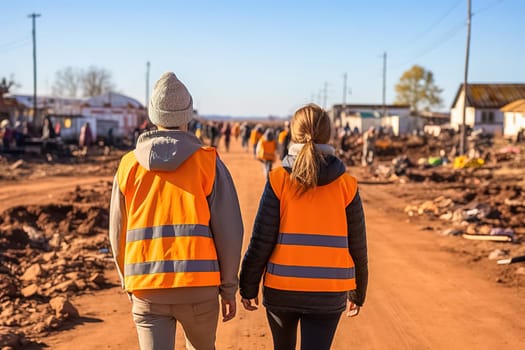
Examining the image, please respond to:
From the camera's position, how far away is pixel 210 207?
364 cm

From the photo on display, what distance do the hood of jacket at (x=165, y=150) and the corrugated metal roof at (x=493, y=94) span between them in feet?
236

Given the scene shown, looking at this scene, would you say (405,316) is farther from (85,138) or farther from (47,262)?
(85,138)

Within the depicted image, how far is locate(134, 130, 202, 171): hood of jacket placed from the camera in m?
3.58

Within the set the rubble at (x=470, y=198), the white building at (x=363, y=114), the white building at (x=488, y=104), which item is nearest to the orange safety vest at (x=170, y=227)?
the rubble at (x=470, y=198)

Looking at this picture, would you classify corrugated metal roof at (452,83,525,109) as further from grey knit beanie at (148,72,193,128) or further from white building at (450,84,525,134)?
grey knit beanie at (148,72,193,128)

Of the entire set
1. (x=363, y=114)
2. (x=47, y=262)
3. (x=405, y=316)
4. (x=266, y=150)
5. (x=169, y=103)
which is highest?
(x=363, y=114)

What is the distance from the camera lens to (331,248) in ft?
12.7

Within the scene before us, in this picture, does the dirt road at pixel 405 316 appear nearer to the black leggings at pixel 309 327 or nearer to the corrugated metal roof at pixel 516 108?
the black leggings at pixel 309 327

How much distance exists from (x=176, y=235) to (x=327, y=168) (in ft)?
2.95

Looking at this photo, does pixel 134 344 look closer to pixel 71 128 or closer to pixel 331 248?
pixel 331 248

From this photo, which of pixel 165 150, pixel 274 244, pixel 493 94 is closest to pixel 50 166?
pixel 274 244

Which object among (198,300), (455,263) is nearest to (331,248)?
(198,300)

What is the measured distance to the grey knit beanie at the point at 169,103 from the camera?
3.77 m

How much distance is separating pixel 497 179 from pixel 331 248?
2348cm
